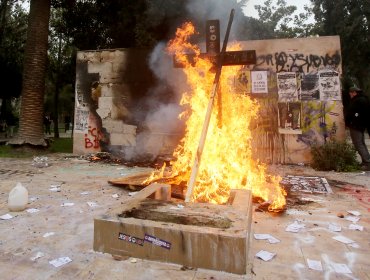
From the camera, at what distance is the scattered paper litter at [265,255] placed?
349cm

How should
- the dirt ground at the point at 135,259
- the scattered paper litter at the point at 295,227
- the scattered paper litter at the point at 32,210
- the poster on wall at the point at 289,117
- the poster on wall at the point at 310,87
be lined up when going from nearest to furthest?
the dirt ground at the point at 135,259
the scattered paper litter at the point at 295,227
the scattered paper litter at the point at 32,210
the poster on wall at the point at 310,87
the poster on wall at the point at 289,117

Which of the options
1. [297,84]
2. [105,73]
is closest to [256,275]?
[297,84]

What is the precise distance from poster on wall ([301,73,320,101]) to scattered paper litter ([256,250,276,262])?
742 centimetres

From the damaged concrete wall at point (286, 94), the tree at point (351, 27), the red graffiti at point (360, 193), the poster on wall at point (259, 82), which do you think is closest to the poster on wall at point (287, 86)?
the damaged concrete wall at point (286, 94)

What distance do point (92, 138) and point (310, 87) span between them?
7.79m

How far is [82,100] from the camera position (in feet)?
39.1

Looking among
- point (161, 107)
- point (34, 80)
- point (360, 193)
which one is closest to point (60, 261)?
point (360, 193)

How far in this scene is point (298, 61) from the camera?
10.0 metres

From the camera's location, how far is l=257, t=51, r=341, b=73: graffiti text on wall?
980 cm

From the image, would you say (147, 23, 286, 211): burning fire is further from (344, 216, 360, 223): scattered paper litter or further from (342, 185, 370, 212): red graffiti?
(342, 185, 370, 212): red graffiti

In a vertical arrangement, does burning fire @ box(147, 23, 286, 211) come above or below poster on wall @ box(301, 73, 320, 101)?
below

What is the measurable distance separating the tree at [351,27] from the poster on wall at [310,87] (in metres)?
14.1

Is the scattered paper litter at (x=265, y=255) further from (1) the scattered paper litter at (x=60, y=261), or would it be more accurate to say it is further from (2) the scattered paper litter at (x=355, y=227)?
(1) the scattered paper litter at (x=60, y=261)

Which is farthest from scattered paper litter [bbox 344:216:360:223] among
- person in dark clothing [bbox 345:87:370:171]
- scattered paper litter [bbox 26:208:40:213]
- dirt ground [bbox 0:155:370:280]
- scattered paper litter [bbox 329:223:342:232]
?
scattered paper litter [bbox 26:208:40:213]
